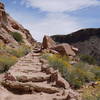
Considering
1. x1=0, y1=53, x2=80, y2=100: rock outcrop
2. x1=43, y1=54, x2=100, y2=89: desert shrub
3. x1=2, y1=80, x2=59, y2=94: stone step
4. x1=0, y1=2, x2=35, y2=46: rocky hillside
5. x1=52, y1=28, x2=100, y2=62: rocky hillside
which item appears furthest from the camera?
x1=52, y1=28, x2=100, y2=62: rocky hillside

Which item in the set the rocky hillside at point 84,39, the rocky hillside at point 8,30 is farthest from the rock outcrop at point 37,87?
the rocky hillside at point 84,39

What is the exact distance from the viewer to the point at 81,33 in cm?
6850

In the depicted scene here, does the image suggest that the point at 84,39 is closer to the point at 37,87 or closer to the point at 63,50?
the point at 63,50

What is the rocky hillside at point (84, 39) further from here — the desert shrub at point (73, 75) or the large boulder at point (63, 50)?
the desert shrub at point (73, 75)

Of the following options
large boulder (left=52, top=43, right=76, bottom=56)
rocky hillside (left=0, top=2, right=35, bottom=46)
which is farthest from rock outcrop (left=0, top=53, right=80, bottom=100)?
rocky hillside (left=0, top=2, right=35, bottom=46)

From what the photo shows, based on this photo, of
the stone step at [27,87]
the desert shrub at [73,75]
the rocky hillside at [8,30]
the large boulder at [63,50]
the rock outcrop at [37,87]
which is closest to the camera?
the rock outcrop at [37,87]

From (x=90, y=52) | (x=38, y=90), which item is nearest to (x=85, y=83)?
(x=38, y=90)

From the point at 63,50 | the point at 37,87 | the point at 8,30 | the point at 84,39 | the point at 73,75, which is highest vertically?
the point at 8,30

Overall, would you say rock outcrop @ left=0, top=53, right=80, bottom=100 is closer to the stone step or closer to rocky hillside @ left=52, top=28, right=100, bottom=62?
the stone step

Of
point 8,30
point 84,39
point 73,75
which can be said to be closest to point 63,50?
point 73,75

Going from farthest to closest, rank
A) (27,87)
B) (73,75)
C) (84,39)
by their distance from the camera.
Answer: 1. (84,39)
2. (73,75)
3. (27,87)

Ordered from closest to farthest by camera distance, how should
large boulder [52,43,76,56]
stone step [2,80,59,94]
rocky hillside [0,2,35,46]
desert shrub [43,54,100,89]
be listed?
1. stone step [2,80,59,94]
2. desert shrub [43,54,100,89]
3. large boulder [52,43,76,56]
4. rocky hillside [0,2,35,46]

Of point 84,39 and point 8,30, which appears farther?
point 84,39

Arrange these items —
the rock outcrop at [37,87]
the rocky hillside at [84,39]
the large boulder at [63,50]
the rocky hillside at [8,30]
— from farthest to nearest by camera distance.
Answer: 1. the rocky hillside at [84,39]
2. the rocky hillside at [8,30]
3. the large boulder at [63,50]
4. the rock outcrop at [37,87]
